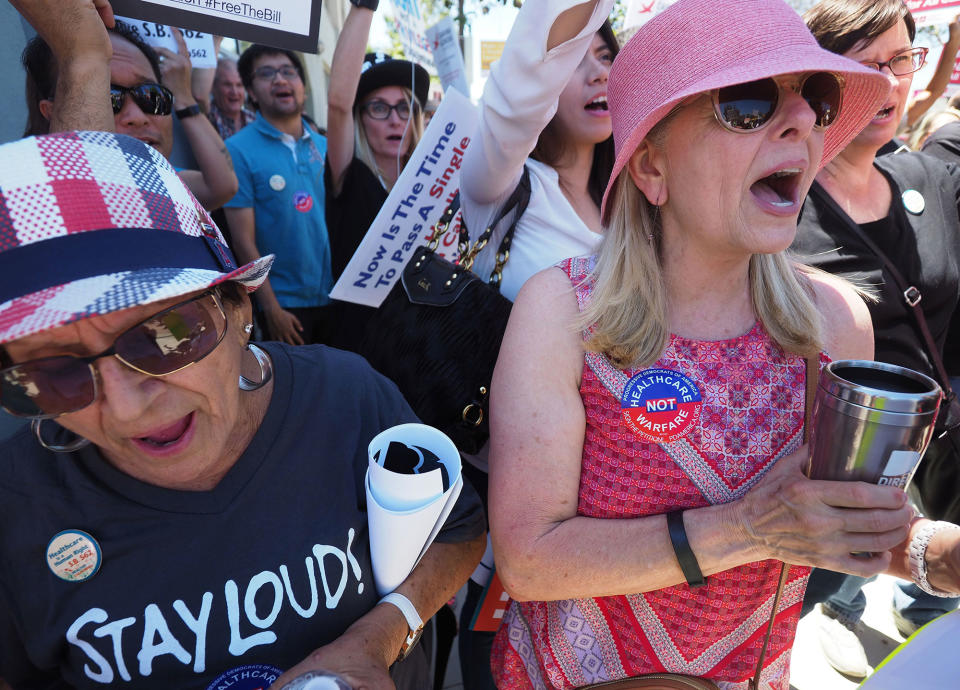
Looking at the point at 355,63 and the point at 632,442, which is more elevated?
the point at 355,63

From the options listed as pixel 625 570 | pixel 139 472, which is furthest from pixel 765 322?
pixel 139 472

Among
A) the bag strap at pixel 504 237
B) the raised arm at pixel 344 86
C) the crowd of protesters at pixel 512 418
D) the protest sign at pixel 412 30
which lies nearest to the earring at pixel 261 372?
the crowd of protesters at pixel 512 418

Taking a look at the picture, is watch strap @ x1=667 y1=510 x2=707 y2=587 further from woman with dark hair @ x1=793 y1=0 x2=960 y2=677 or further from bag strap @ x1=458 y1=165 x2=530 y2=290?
woman with dark hair @ x1=793 y1=0 x2=960 y2=677

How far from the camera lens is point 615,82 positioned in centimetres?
145

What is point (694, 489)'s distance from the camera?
4.25 feet

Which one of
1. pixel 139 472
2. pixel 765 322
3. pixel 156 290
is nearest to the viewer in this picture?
pixel 156 290

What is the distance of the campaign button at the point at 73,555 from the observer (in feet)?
3.53

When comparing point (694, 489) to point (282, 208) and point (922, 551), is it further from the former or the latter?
point (282, 208)

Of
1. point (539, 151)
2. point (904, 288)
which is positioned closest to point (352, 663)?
point (539, 151)

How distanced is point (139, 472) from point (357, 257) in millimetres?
956

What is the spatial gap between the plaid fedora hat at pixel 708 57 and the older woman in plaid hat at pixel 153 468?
3.00 ft

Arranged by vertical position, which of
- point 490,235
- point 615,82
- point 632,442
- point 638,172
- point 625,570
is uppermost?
point 615,82

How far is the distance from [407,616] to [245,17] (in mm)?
1639

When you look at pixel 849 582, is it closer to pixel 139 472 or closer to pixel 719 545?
pixel 719 545
